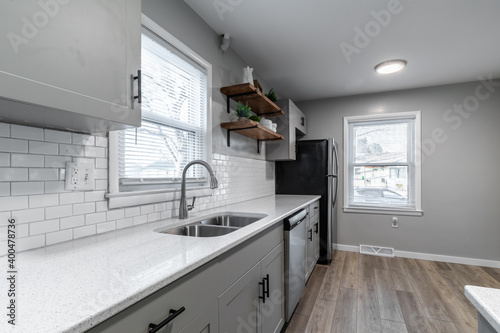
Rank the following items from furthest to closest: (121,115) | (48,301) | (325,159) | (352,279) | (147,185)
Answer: (325,159) < (352,279) < (147,185) < (121,115) < (48,301)

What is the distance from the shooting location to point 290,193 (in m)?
3.74

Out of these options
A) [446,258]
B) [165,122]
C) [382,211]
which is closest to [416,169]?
[382,211]

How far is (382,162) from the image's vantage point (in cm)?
391

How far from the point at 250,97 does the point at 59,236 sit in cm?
185

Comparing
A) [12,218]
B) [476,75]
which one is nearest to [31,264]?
[12,218]

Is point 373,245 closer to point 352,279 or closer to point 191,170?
point 352,279

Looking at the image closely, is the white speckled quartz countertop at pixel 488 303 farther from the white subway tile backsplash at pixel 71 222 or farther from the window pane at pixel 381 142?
the window pane at pixel 381 142

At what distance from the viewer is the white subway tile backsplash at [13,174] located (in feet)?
2.99

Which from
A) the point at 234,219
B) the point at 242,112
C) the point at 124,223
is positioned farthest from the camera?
the point at 242,112

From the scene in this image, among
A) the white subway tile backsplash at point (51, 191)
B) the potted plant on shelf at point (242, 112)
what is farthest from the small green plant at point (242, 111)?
the white subway tile backsplash at point (51, 191)

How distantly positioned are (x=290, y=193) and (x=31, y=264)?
3186 millimetres

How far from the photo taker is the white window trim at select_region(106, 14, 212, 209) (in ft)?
4.28

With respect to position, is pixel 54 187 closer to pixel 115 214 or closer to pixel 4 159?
pixel 4 159

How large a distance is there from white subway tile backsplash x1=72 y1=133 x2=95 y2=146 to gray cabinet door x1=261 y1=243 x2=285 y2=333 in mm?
1124
